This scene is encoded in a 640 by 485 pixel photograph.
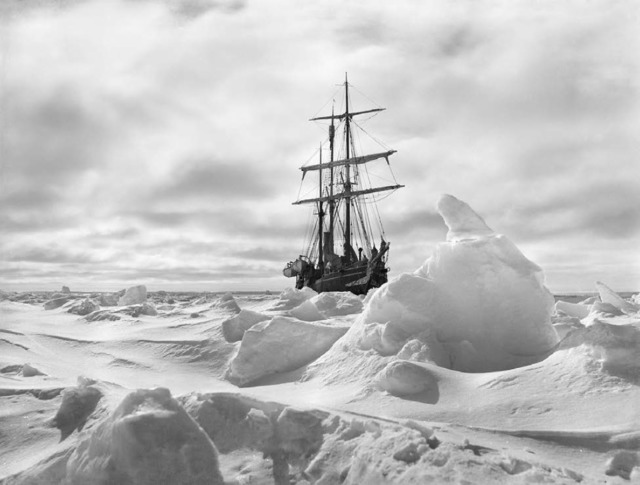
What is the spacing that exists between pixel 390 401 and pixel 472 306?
241cm

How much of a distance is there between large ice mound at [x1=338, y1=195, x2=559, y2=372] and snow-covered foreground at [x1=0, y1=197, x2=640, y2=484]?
19 millimetres

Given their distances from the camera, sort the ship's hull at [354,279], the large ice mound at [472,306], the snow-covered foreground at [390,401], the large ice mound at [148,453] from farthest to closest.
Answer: the ship's hull at [354,279] < the large ice mound at [472,306] < the large ice mound at [148,453] < the snow-covered foreground at [390,401]

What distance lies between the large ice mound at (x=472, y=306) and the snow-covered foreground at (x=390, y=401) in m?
0.02

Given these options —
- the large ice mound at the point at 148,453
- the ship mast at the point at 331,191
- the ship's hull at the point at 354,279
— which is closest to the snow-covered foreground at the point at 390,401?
the large ice mound at the point at 148,453

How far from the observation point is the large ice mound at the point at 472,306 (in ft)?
20.7

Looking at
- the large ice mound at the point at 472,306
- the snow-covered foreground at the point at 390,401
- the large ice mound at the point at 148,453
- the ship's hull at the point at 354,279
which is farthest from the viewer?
the ship's hull at the point at 354,279

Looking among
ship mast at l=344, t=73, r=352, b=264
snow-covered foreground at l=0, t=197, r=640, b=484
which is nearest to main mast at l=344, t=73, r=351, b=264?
ship mast at l=344, t=73, r=352, b=264

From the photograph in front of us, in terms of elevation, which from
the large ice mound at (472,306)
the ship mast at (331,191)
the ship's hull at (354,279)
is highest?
the ship mast at (331,191)

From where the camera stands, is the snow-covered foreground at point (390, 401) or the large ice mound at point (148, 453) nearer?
the snow-covered foreground at point (390, 401)

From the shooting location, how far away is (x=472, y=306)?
671 centimetres

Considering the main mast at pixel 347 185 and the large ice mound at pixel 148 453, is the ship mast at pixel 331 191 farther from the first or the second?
the large ice mound at pixel 148 453

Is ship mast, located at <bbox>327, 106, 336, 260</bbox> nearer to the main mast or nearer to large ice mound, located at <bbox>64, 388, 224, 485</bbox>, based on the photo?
the main mast

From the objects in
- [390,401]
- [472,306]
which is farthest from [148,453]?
[472,306]

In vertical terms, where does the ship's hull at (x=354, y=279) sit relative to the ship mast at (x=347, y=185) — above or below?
below
